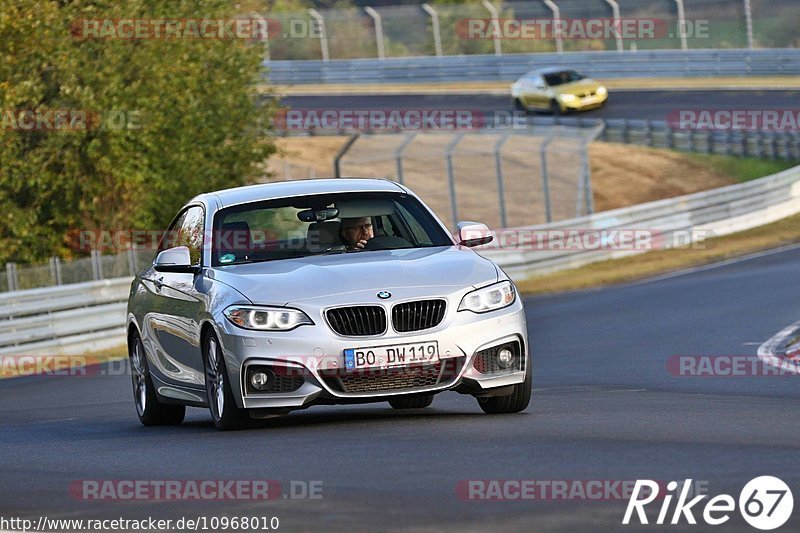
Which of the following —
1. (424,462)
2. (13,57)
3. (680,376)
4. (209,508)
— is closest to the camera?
(209,508)

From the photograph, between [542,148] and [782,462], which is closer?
[782,462]

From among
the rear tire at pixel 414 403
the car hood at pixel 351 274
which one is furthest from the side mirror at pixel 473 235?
the rear tire at pixel 414 403

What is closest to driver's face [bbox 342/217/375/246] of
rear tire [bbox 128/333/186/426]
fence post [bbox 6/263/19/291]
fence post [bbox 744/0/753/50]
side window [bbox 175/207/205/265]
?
side window [bbox 175/207/205/265]

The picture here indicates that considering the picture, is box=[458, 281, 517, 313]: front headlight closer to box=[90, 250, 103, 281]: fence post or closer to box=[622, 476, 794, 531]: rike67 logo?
box=[622, 476, 794, 531]: rike67 logo

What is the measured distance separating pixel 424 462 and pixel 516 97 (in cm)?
4620

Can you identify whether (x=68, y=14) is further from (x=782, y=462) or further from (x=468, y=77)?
(x=468, y=77)

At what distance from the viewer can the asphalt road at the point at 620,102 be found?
163 ft

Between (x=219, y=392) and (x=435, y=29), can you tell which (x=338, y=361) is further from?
(x=435, y=29)

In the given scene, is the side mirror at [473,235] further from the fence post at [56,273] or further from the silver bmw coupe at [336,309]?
the fence post at [56,273]

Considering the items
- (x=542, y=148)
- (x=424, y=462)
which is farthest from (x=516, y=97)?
(x=424, y=462)

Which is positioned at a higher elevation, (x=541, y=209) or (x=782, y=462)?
(x=782, y=462)

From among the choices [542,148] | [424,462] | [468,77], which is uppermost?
[424,462]

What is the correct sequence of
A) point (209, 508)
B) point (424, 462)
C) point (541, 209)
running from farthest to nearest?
point (541, 209) < point (424, 462) < point (209, 508)

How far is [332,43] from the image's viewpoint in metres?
62.9
